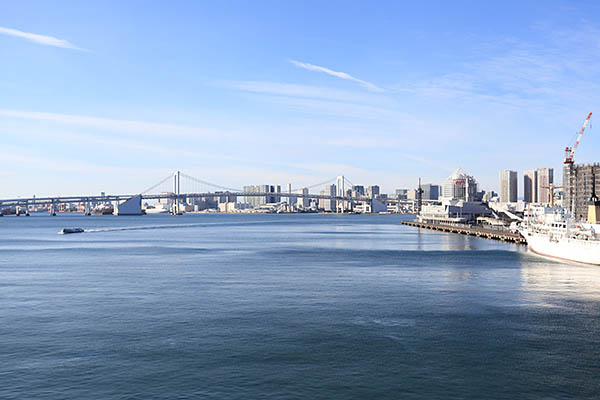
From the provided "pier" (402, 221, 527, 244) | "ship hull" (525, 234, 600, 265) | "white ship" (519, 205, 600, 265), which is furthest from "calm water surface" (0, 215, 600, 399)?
"pier" (402, 221, 527, 244)

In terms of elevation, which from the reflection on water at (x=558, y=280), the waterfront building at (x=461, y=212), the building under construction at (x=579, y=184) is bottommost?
the reflection on water at (x=558, y=280)

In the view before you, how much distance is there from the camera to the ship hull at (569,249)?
188 feet

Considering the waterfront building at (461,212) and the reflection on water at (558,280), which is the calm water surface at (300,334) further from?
the waterfront building at (461,212)

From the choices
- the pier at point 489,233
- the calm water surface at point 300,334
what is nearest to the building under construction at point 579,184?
the pier at point 489,233

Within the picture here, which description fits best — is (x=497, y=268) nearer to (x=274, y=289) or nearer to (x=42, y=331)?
(x=274, y=289)

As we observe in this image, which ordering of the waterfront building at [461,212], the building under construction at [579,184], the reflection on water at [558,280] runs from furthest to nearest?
the building under construction at [579,184] → the waterfront building at [461,212] → the reflection on water at [558,280]

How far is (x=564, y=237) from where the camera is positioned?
63906 mm

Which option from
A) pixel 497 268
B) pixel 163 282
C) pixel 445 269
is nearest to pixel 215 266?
pixel 163 282

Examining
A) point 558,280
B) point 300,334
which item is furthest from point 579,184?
point 300,334

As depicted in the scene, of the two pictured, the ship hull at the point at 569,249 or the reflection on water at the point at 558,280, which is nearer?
the reflection on water at the point at 558,280

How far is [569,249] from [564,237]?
8.47ft

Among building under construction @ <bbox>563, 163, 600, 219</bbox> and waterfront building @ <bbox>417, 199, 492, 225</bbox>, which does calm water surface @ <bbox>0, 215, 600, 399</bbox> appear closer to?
waterfront building @ <bbox>417, 199, 492, 225</bbox>

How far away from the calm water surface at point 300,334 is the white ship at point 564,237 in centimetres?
562

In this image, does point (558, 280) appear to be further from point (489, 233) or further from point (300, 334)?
point (489, 233)
